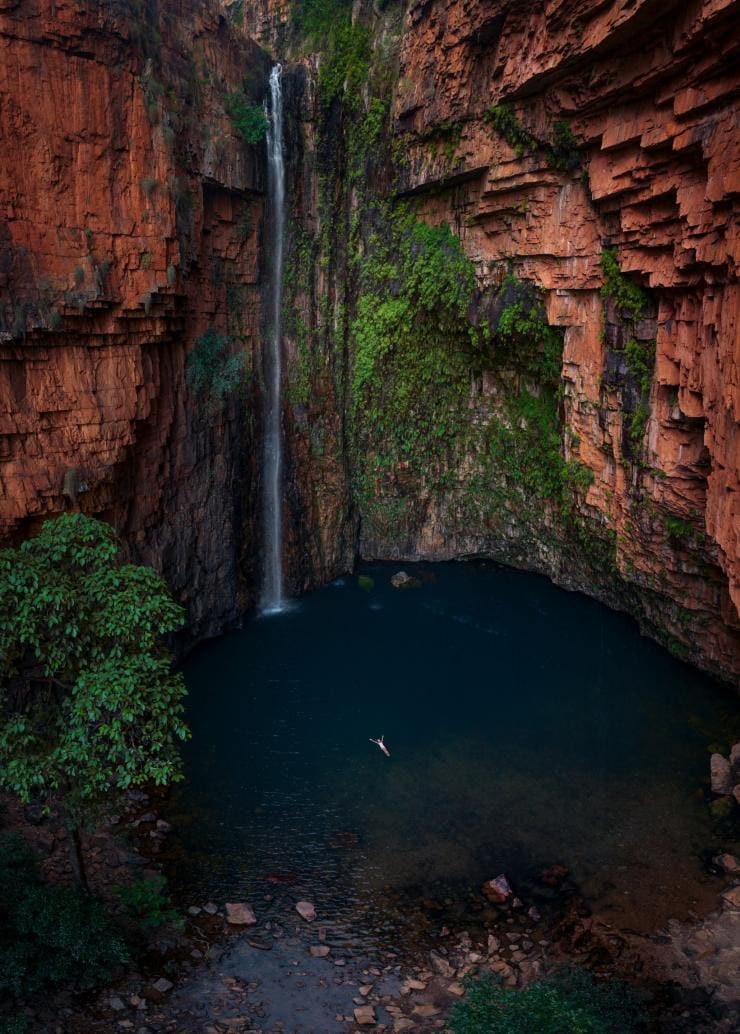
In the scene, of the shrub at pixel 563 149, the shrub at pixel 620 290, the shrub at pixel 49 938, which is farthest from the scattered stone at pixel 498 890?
the shrub at pixel 563 149

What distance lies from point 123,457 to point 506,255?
32.6 ft

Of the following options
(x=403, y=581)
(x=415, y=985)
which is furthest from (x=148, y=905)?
(x=403, y=581)

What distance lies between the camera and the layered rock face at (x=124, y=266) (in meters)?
12.0

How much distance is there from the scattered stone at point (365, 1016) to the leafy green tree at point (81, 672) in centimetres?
370

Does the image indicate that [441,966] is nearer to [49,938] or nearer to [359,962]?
[359,962]

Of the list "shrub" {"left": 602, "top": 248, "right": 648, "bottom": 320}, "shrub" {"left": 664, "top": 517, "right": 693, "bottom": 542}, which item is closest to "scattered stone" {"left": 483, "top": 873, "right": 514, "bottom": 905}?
"shrub" {"left": 664, "top": 517, "right": 693, "bottom": 542}

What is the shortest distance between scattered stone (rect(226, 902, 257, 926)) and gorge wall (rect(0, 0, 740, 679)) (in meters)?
7.20

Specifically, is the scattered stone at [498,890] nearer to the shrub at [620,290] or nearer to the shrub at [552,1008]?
the shrub at [552,1008]

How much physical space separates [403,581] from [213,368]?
850 cm

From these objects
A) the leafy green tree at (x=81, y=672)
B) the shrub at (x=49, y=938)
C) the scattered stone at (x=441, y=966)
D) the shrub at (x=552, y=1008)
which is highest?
the leafy green tree at (x=81, y=672)

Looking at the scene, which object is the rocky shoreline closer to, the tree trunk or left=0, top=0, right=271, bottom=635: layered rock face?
the tree trunk

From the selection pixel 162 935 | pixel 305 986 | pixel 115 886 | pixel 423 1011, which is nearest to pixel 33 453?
pixel 115 886

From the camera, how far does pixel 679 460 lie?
13.0m

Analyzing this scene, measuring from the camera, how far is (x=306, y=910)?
1045 centimetres
